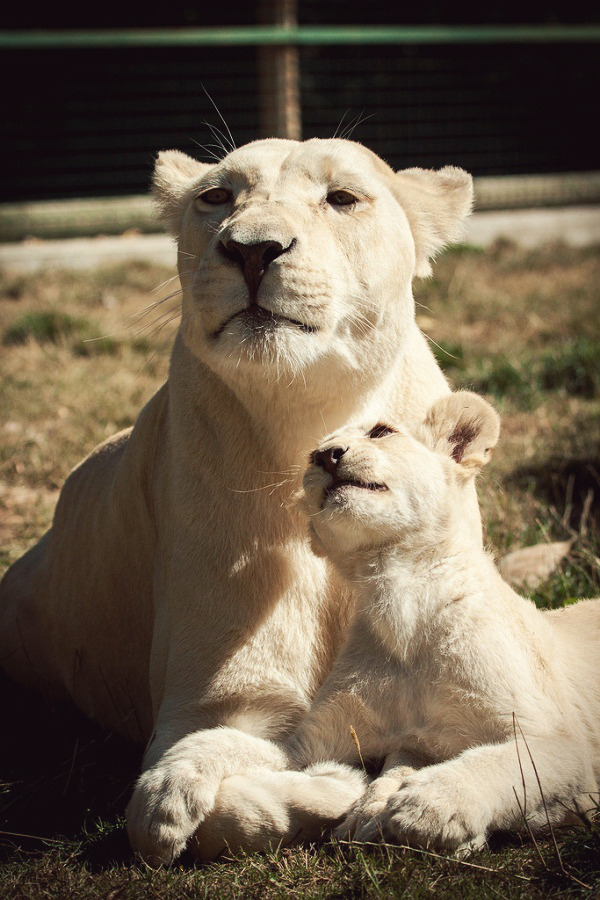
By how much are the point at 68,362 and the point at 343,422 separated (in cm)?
461

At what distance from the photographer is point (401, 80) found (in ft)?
38.2

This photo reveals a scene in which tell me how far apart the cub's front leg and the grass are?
62mm

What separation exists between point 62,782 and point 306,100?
10149 millimetres

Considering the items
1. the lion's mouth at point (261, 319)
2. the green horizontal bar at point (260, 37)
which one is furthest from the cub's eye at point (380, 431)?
the green horizontal bar at point (260, 37)

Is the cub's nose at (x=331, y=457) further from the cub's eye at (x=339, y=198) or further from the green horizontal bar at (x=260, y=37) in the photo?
the green horizontal bar at (x=260, y=37)

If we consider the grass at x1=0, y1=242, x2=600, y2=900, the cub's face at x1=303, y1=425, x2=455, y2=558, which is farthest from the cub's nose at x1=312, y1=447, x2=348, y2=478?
the grass at x1=0, y1=242, x2=600, y2=900

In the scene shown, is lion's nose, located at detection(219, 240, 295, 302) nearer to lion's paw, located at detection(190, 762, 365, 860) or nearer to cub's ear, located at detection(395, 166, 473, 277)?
cub's ear, located at detection(395, 166, 473, 277)

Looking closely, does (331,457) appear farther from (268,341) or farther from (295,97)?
(295,97)

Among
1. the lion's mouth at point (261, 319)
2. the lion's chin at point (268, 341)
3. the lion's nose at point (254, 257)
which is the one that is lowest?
the lion's chin at point (268, 341)

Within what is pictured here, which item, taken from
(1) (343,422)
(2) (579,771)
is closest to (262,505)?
(1) (343,422)

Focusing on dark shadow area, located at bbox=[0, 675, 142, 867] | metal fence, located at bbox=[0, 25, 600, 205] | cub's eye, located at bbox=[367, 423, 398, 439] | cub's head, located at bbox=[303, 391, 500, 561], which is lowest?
dark shadow area, located at bbox=[0, 675, 142, 867]

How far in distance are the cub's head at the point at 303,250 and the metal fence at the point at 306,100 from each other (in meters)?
8.14

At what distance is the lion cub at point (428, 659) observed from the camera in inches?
97.0

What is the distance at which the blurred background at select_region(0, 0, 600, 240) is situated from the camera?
11.0m
